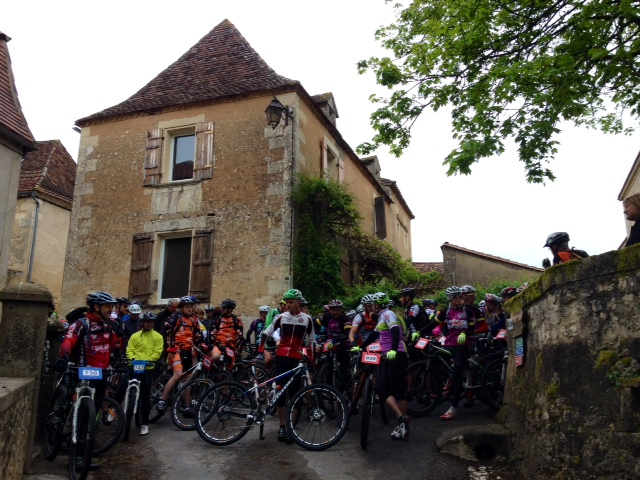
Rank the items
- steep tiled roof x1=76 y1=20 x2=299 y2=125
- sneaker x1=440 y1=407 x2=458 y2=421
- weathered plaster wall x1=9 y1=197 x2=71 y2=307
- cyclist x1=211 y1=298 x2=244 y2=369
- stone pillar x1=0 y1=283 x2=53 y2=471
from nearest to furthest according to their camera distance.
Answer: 1. stone pillar x1=0 y1=283 x2=53 y2=471
2. sneaker x1=440 y1=407 x2=458 y2=421
3. cyclist x1=211 y1=298 x2=244 y2=369
4. steep tiled roof x1=76 y1=20 x2=299 y2=125
5. weathered plaster wall x1=9 y1=197 x2=71 y2=307

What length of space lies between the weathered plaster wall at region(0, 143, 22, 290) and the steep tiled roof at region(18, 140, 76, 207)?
9.11 meters

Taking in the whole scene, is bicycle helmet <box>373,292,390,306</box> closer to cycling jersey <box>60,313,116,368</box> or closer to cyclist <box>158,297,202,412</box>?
cyclist <box>158,297,202,412</box>

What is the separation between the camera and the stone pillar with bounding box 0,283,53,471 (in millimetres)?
7008

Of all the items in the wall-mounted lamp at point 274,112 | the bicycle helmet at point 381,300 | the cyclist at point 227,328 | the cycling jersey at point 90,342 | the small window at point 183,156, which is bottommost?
the cycling jersey at point 90,342

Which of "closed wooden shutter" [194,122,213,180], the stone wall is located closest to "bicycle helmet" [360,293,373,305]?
the stone wall

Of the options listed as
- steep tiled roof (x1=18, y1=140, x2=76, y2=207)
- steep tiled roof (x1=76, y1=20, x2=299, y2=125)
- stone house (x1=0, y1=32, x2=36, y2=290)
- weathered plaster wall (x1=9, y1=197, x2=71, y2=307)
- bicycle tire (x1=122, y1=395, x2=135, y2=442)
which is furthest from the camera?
steep tiled roof (x1=18, y1=140, x2=76, y2=207)

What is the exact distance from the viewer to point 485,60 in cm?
1079

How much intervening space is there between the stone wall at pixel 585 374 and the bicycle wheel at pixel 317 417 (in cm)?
206

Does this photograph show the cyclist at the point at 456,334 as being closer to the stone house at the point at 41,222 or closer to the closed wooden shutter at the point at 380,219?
the closed wooden shutter at the point at 380,219

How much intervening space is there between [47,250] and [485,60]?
18559mm

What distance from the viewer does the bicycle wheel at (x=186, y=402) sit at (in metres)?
9.05

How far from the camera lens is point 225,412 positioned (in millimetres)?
8250

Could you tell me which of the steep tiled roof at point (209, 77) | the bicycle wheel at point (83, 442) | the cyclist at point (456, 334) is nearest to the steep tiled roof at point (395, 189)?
the steep tiled roof at point (209, 77)

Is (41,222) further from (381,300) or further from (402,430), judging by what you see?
(402,430)
